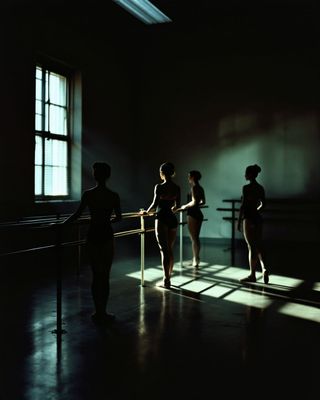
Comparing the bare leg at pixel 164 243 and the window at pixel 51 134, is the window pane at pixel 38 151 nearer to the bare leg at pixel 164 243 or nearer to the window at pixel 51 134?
the window at pixel 51 134

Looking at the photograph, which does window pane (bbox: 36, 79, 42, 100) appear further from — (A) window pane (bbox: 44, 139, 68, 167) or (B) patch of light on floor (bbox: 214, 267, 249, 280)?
(B) patch of light on floor (bbox: 214, 267, 249, 280)

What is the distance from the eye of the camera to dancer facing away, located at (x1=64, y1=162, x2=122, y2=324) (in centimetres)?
437

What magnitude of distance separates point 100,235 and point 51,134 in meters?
4.56

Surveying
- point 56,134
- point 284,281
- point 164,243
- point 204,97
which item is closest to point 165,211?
point 164,243

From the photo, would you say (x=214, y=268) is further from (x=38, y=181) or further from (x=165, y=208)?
(x=38, y=181)

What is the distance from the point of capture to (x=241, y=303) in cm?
514

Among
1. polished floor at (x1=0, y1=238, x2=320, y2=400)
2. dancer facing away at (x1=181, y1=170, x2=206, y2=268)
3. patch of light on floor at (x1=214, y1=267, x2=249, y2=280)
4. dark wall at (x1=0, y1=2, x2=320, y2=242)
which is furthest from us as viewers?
dark wall at (x1=0, y1=2, x2=320, y2=242)

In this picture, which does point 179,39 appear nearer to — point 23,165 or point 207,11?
point 207,11

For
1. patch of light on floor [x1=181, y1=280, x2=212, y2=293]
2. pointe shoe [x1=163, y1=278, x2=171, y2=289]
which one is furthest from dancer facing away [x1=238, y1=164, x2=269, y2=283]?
pointe shoe [x1=163, y1=278, x2=171, y2=289]

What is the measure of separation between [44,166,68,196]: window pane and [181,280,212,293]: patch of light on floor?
340 cm

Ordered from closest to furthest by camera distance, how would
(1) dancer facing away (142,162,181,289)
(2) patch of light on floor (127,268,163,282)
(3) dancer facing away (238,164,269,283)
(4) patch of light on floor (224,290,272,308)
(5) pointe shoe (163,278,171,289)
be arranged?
(4) patch of light on floor (224,290,272,308)
(1) dancer facing away (142,162,181,289)
(5) pointe shoe (163,278,171,289)
(3) dancer facing away (238,164,269,283)
(2) patch of light on floor (127,268,163,282)

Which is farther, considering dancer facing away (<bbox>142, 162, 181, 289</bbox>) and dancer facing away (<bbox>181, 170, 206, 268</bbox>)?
dancer facing away (<bbox>181, 170, 206, 268</bbox>)

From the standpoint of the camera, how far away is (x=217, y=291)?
225 inches

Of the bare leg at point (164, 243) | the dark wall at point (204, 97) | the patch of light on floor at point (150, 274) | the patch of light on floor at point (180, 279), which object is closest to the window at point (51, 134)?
the dark wall at point (204, 97)
